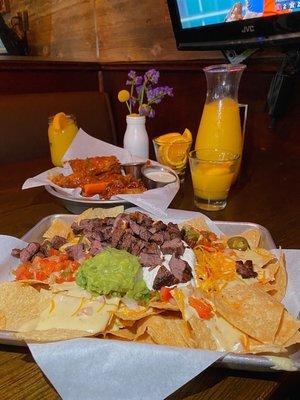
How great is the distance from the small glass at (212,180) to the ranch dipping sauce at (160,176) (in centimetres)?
12

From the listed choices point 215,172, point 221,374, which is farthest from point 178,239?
point 215,172

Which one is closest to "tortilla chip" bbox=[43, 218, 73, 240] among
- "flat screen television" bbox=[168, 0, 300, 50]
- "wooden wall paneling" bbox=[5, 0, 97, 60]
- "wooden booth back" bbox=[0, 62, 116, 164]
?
"flat screen television" bbox=[168, 0, 300, 50]

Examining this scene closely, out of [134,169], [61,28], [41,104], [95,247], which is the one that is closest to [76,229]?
[95,247]

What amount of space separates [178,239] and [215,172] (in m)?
0.41

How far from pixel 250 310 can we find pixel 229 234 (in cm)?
37

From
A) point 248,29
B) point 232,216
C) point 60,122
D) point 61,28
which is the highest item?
point 61,28

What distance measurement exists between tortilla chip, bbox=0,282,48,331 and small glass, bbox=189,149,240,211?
2.12 feet

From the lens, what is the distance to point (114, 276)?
65 cm

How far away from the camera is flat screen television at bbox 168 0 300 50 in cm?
146

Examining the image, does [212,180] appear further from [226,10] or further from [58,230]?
[226,10]

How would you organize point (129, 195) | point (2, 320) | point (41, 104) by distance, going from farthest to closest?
1. point (41, 104)
2. point (129, 195)
3. point (2, 320)

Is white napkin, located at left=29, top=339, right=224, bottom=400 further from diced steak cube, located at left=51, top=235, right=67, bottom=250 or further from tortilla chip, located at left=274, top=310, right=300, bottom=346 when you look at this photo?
diced steak cube, located at left=51, top=235, right=67, bottom=250

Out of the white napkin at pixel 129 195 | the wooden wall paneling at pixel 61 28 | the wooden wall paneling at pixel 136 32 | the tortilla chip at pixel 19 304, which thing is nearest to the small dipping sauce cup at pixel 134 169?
the white napkin at pixel 129 195

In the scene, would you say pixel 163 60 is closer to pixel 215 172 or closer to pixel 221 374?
pixel 215 172
